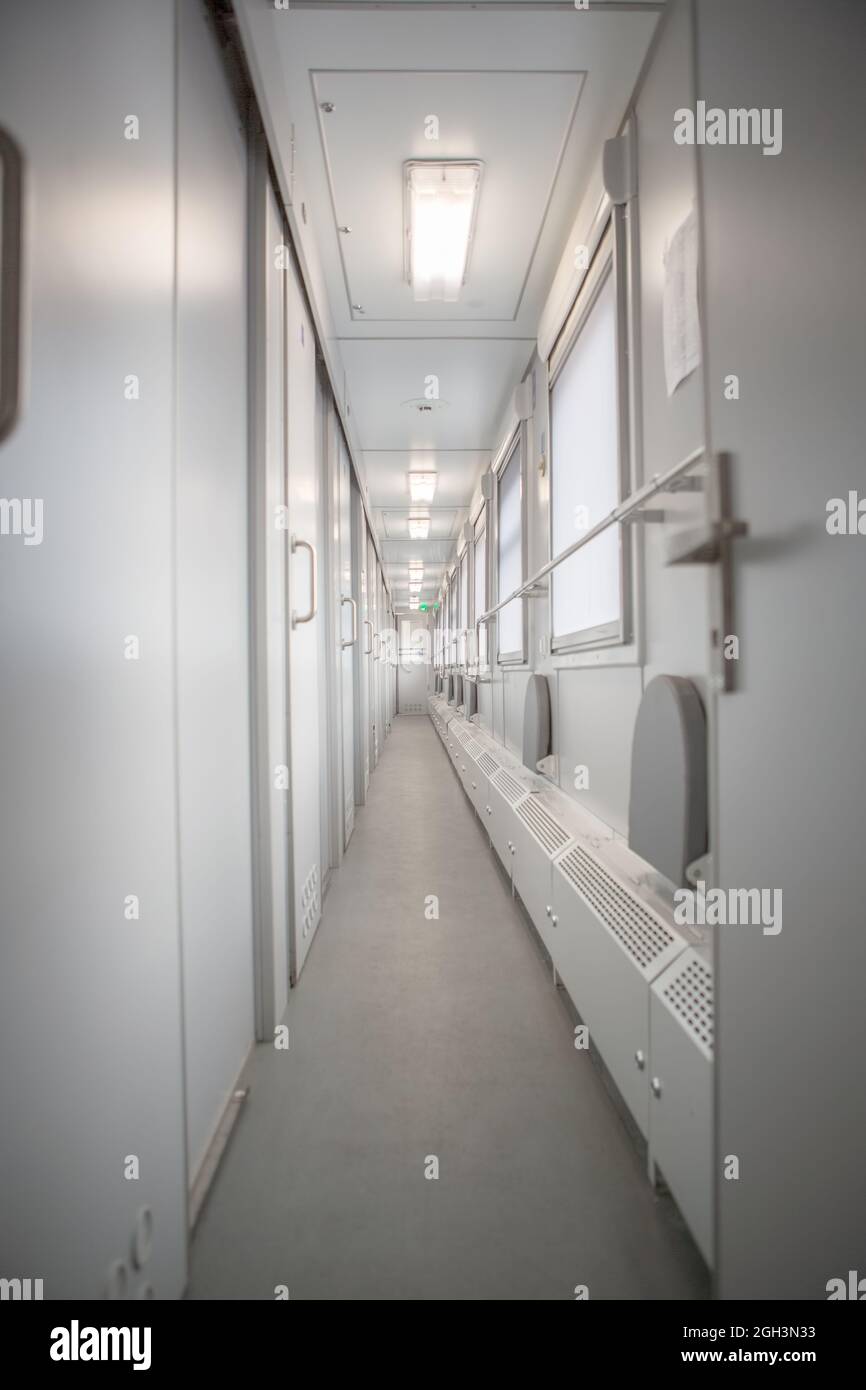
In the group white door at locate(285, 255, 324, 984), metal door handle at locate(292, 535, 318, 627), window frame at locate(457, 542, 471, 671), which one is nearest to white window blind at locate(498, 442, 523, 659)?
white door at locate(285, 255, 324, 984)

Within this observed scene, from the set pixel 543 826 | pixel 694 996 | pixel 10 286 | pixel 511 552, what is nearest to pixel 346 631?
pixel 511 552

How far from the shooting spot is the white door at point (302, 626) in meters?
2.30

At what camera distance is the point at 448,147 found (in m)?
2.22

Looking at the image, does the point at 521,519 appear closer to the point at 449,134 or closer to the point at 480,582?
the point at 449,134

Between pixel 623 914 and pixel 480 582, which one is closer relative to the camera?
pixel 623 914

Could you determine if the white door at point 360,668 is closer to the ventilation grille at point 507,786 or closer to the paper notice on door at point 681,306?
the ventilation grille at point 507,786

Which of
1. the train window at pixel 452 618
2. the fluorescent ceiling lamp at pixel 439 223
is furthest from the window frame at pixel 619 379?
the train window at pixel 452 618

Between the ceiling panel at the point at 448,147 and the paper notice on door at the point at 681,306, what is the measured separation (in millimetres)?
800

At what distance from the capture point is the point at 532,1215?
1.31 meters

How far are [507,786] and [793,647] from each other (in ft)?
9.25

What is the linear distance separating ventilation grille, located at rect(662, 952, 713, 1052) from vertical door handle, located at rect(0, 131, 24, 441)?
1.26 meters

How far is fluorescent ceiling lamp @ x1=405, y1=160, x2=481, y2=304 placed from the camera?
7.63 feet

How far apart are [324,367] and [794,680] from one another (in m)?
3.19

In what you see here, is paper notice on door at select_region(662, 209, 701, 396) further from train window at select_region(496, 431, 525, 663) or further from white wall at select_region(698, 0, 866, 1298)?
train window at select_region(496, 431, 525, 663)
